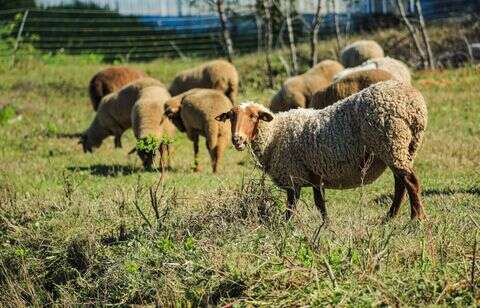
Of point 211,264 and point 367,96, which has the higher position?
point 367,96

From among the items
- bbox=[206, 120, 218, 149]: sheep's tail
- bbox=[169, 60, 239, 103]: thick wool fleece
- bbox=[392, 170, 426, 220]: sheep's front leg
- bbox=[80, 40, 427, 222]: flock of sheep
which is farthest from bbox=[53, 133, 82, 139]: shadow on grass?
bbox=[392, 170, 426, 220]: sheep's front leg

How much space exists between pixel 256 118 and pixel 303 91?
602 cm

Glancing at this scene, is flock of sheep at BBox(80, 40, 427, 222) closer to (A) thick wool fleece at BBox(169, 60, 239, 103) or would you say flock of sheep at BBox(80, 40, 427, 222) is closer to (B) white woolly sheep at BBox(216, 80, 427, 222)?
(B) white woolly sheep at BBox(216, 80, 427, 222)

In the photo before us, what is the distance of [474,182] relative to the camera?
31.2 ft

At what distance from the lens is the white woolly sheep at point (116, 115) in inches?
550

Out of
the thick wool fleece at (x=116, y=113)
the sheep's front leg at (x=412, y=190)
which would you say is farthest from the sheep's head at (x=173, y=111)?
the sheep's front leg at (x=412, y=190)

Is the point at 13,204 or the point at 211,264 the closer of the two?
the point at 211,264

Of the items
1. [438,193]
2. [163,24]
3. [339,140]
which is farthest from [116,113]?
[163,24]

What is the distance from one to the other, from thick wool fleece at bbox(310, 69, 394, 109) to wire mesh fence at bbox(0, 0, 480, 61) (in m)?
12.4

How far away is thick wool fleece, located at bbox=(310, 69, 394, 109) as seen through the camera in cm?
1134

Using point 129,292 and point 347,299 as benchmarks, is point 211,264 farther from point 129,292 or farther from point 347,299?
point 347,299

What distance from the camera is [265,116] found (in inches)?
317

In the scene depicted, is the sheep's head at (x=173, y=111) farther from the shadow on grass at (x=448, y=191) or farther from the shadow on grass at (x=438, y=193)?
the shadow on grass at (x=448, y=191)

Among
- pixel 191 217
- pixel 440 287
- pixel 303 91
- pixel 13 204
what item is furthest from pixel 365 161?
pixel 303 91
